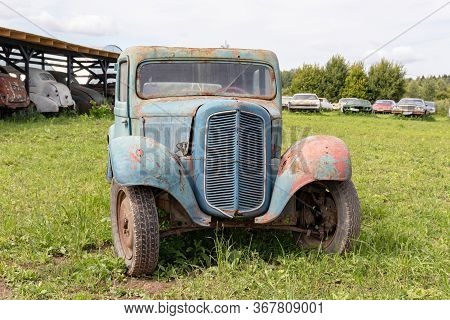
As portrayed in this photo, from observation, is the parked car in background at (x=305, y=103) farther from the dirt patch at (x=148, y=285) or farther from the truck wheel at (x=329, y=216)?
the dirt patch at (x=148, y=285)

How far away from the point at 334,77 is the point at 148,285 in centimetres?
5200

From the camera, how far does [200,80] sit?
5148mm

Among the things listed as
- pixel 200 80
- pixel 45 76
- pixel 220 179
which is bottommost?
pixel 220 179

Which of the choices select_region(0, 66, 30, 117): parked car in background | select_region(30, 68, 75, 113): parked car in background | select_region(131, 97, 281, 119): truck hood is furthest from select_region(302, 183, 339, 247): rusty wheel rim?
select_region(30, 68, 75, 113): parked car in background

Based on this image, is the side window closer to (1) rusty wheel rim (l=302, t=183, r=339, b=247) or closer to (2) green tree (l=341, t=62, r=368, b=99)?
(1) rusty wheel rim (l=302, t=183, r=339, b=247)

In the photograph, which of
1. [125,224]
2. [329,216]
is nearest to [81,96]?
[125,224]

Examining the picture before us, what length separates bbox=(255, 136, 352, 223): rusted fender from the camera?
14.1ft

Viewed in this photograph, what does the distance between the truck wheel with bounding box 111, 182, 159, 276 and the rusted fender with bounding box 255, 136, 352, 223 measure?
0.87 meters

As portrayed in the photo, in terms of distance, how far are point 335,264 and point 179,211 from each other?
1304mm

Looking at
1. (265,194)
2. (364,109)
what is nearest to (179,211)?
(265,194)

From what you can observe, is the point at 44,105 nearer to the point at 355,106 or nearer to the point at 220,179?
the point at 220,179

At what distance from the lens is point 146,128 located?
→ 15.9ft
